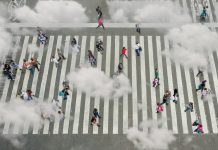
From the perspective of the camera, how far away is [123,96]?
27.9m

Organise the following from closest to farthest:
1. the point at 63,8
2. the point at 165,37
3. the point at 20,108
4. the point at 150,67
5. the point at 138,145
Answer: the point at 138,145 → the point at 20,108 → the point at 150,67 → the point at 165,37 → the point at 63,8

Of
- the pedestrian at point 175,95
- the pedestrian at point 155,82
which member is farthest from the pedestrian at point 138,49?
the pedestrian at point 175,95

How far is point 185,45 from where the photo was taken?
3089cm

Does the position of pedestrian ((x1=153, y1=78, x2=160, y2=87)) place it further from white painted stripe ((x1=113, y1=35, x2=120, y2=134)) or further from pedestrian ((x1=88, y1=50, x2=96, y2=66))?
pedestrian ((x1=88, y1=50, x2=96, y2=66))

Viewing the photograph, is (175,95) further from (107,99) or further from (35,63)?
(35,63)

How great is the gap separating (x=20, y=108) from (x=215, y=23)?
2083 cm

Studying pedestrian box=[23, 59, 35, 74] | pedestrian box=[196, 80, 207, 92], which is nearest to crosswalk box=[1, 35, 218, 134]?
pedestrian box=[23, 59, 35, 74]

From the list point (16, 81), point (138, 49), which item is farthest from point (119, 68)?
point (16, 81)

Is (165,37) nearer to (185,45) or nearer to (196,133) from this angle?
(185,45)

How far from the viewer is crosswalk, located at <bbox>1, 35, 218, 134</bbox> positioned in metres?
26.2

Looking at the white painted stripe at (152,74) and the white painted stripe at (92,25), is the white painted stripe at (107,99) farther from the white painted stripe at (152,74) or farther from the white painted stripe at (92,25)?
the white painted stripe at (152,74)

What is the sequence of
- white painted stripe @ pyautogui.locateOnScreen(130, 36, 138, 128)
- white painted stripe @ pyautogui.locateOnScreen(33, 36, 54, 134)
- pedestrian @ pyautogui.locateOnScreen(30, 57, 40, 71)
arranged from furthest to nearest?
pedestrian @ pyautogui.locateOnScreen(30, 57, 40, 71) < white painted stripe @ pyautogui.locateOnScreen(130, 36, 138, 128) < white painted stripe @ pyautogui.locateOnScreen(33, 36, 54, 134)

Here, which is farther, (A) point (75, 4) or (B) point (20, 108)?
(A) point (75, 4)

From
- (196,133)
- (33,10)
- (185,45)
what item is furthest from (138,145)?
(33,10)
